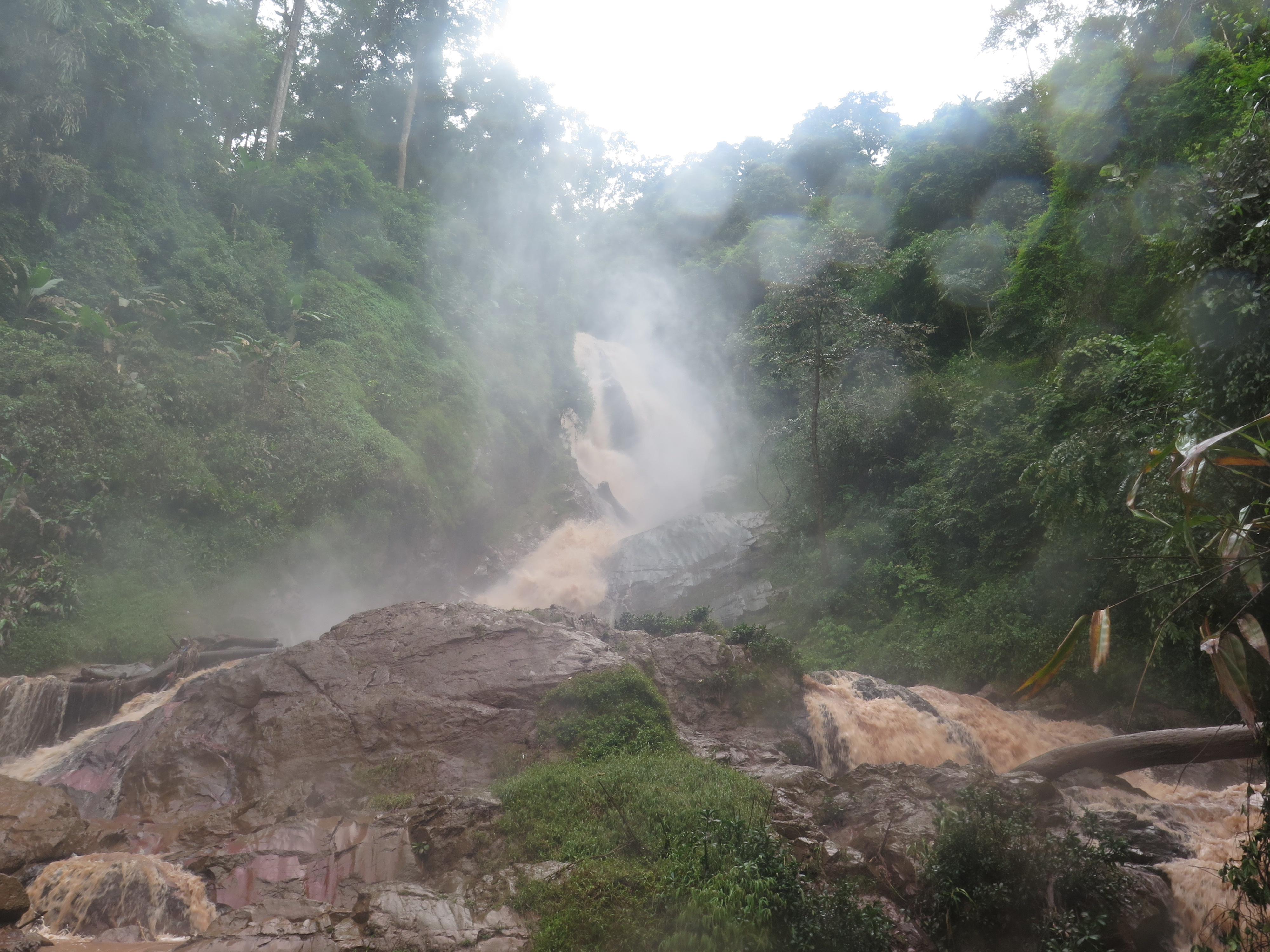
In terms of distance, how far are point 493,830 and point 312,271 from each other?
2288 centimetres

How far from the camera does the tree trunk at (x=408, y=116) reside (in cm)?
3200

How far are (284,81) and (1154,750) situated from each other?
31.3 m

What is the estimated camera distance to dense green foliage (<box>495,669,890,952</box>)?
5.19m

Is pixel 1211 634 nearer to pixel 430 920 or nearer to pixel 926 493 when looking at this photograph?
pixel 430 920

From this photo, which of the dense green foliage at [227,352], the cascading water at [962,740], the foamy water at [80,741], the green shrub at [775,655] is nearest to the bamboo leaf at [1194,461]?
the cascading water at [962,740]

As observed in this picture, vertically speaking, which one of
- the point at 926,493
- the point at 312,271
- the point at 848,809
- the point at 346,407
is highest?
the point at 312,271

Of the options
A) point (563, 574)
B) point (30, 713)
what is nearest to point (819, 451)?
point (563, 574)

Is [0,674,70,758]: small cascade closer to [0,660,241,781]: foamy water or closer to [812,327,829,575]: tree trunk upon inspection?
[0,660,241,781]: foamy water

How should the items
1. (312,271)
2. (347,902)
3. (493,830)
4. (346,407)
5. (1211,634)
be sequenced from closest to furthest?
(1211,634)
(347,902)
(493,830)
(346,407)
(312,271)

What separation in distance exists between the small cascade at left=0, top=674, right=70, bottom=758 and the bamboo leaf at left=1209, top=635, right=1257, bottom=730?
14.2m

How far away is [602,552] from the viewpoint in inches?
985

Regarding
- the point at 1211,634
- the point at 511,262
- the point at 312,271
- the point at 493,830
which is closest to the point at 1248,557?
the point at 1211,634

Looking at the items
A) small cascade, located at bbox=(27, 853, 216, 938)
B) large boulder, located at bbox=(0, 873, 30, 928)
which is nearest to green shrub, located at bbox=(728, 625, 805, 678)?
small cascade, located at bbox=(27, 853, 216, 938)

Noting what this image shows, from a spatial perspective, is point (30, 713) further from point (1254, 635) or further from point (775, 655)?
point (1254, 635)
